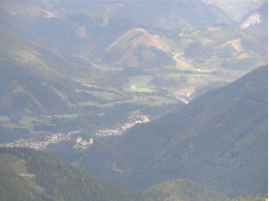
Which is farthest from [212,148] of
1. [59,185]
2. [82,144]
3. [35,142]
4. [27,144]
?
[35,142]

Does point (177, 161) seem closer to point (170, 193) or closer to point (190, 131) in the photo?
point (190, 131)

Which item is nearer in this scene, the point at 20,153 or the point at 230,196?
the point at 20,153

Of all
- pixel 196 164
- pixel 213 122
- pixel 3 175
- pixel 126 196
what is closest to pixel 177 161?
pixel 196 164

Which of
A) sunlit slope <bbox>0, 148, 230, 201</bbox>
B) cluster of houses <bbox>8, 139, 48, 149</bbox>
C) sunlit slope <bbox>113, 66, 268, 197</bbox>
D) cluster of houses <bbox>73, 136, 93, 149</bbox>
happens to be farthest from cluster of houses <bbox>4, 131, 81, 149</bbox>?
sunlit slope <bbox>0, 148, 230, 201</bbox>

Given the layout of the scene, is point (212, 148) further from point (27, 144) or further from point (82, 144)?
point (27, 144)

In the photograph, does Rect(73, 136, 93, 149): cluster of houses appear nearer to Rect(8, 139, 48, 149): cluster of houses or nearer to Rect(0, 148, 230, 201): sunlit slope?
Rect(8, 139, 48, 149): cluster of houses

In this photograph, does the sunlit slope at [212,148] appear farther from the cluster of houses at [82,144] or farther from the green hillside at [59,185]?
the green hillside at [59,185]

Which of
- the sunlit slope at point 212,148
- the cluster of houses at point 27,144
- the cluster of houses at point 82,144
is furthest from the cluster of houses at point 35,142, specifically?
the sunlit slope at point 212,148
